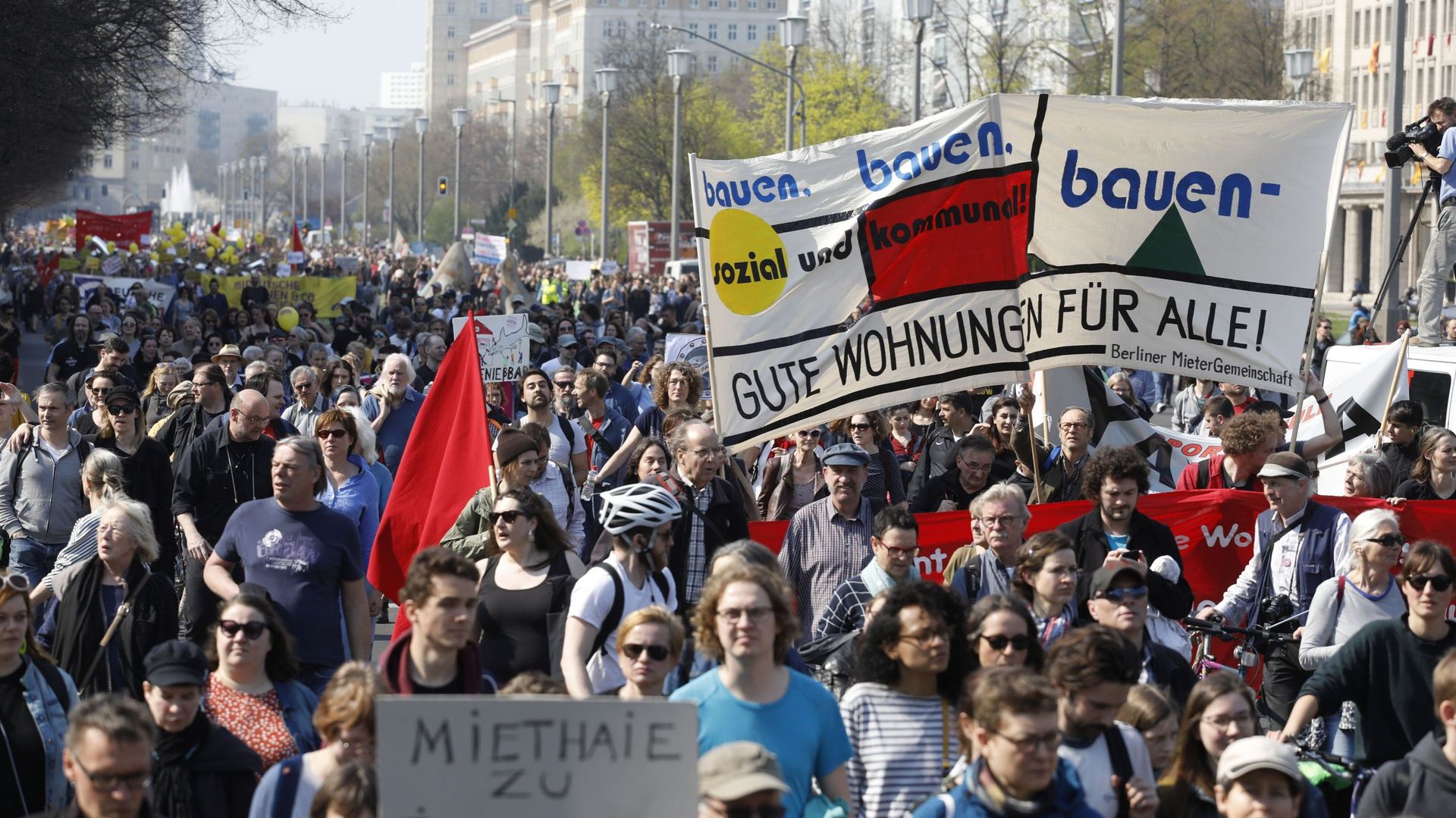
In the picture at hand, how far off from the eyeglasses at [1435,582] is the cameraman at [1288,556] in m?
1.39

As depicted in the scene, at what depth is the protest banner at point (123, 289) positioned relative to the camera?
30.7m

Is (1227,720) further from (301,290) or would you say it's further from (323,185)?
(323,185)

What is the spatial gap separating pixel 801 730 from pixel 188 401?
737cm

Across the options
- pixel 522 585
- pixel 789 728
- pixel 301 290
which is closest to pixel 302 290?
pixel 301 290

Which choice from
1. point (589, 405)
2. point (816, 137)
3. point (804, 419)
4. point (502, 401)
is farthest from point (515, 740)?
point (816, 137)

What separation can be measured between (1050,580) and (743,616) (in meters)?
1.60

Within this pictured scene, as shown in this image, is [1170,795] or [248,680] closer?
[1170,795]

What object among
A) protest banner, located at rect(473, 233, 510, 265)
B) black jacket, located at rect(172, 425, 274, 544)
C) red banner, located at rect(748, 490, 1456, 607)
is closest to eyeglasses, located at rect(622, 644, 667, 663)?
red banner, located at rect(748, 490, 1456, 607)

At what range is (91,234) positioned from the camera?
4816 centimetres

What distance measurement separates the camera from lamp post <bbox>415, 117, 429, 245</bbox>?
7432 cm

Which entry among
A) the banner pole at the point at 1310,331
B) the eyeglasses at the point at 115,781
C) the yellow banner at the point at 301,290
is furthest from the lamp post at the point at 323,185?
the eyeglasses at the point at 115,781

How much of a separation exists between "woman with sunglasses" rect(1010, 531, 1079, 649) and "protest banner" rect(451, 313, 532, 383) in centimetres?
856

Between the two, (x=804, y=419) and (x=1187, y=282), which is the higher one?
(x=1187, y=282)

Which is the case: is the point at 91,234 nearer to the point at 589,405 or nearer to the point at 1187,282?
the point at 589,405
